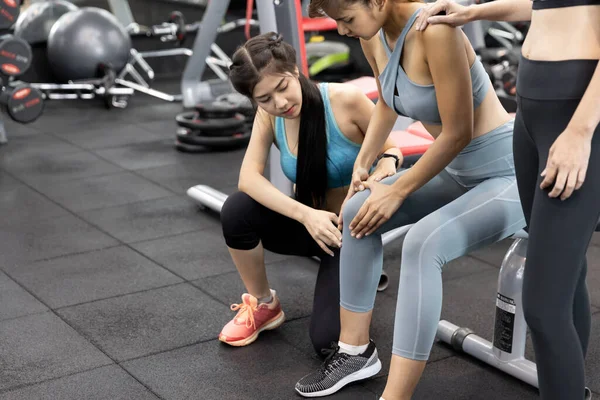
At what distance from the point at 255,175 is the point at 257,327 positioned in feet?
1.51

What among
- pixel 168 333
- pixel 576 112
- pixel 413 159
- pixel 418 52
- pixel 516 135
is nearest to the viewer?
pixel 576 112

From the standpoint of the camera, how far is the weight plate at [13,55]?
478 centimetres

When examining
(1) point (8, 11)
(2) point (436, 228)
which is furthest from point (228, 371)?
(1) point (8, 11)

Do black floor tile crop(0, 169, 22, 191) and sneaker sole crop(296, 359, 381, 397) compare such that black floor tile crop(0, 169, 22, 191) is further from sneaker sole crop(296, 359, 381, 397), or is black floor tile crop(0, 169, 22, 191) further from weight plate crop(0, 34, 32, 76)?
sneaker sole crop(296, 359, 381, 397)

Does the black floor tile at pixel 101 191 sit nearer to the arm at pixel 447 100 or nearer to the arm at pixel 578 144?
the arm at pixel 447 100

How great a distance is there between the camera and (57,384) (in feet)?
7.10

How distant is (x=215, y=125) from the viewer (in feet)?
15.3

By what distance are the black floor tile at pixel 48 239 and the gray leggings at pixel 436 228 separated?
5.12ft

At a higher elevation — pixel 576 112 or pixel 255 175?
pixel 576 112

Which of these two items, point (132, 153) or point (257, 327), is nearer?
point (257, 327)

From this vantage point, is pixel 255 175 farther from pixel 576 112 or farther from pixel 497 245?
pixel 497 245

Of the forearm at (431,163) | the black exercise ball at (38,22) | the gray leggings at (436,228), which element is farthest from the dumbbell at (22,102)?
the forearm at (431,163)

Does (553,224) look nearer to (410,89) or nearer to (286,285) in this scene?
(410,89)

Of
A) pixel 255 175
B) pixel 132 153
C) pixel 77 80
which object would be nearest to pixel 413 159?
pixel 255 175
